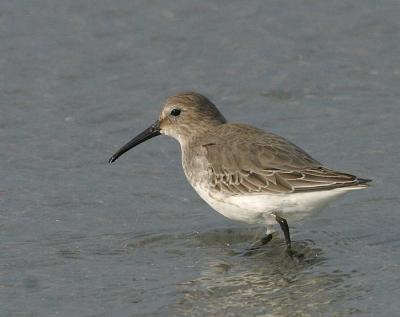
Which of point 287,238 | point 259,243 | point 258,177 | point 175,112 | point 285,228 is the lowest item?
point 259,243

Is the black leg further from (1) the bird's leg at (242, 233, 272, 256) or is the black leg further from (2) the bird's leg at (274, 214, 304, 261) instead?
(1) the bird's leg at (242, 233, 272, 256)

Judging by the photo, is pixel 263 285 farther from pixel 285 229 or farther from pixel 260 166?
pixel 260 166

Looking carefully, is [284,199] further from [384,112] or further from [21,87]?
[21,87]

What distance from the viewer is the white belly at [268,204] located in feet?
28.6

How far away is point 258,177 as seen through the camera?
9.05 m

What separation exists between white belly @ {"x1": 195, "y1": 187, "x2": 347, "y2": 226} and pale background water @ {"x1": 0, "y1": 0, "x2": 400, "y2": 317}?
14.7 inches

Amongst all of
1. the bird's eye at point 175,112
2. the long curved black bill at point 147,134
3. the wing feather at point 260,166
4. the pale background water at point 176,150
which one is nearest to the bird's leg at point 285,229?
the pale background water at point 176,150

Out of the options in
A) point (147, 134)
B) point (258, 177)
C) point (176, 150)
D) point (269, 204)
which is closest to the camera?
point (269, 204)

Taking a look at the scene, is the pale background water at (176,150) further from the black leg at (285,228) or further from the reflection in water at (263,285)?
the black leg at (285,228)

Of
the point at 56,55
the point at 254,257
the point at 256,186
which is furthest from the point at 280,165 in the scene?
the point at 56,55

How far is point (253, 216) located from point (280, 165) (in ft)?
1.61

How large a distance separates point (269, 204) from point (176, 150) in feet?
9.64

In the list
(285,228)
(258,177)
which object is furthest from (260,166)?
(285,228)

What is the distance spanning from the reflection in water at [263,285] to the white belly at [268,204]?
0.36 metres
